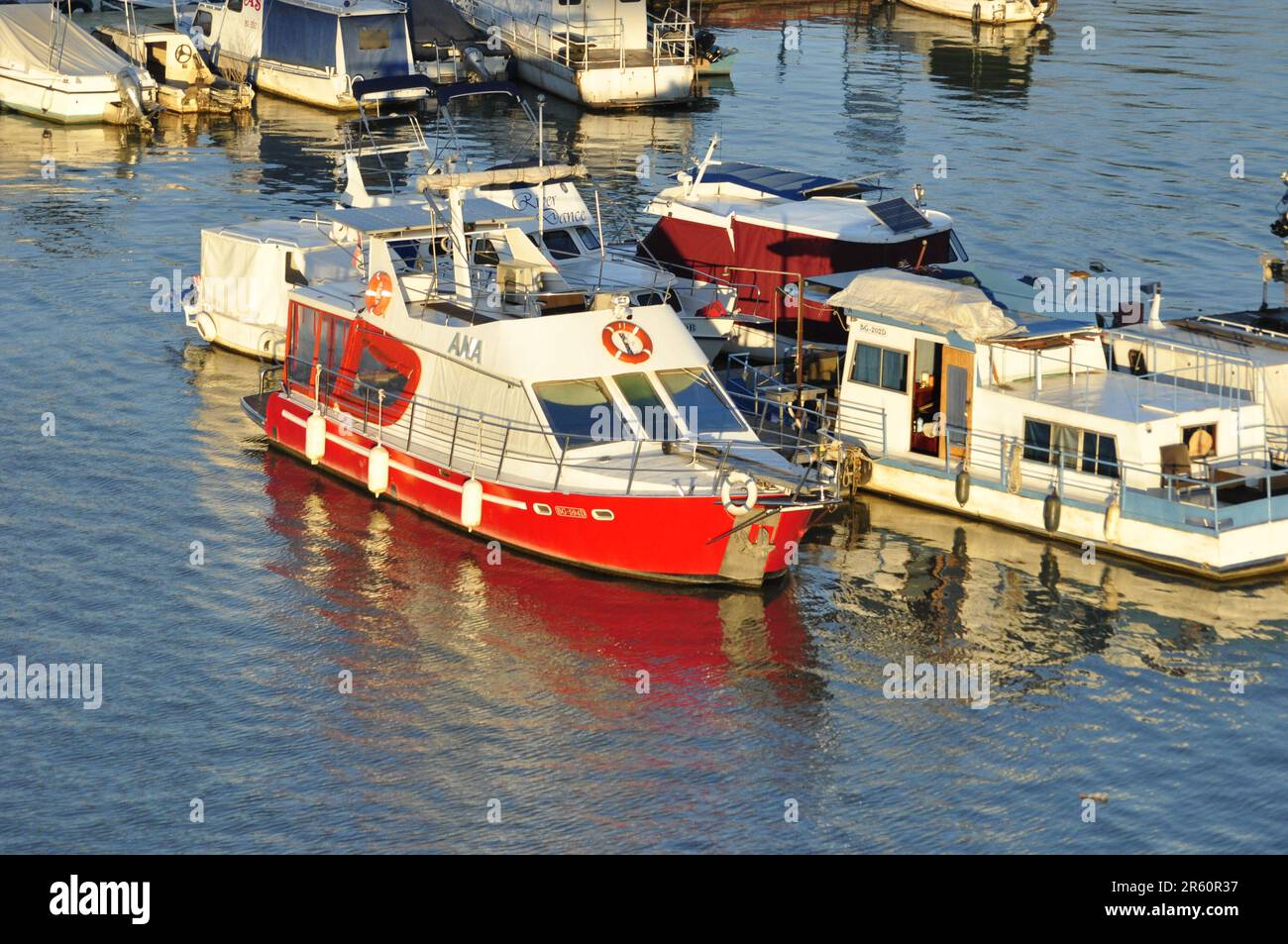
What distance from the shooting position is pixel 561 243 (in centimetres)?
4112

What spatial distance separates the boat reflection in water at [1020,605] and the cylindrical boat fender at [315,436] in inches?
358

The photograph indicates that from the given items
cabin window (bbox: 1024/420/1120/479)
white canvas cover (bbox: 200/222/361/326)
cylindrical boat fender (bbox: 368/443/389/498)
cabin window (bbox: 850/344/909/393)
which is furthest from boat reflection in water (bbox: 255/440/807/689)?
white canvas cover (bbox: 200/222/361/326)

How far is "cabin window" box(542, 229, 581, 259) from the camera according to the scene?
40969 millimetres

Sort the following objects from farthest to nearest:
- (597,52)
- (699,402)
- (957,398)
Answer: (597,52), (957,398), (699,402)

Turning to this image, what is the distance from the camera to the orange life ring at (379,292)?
Result: 3356 centimetres

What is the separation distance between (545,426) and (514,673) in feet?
15.8

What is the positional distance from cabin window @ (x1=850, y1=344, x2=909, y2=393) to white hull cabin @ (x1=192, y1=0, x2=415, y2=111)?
123 feet

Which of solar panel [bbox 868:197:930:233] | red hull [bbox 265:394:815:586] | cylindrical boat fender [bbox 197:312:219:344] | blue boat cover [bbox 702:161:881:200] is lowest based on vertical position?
red hull [bbox 265:394:815:586]

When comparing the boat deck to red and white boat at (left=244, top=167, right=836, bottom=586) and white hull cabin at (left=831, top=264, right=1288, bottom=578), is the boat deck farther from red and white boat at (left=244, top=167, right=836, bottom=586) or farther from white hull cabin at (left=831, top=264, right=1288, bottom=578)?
red and white boat at (left=244, top=167, right=836, bottom=586)

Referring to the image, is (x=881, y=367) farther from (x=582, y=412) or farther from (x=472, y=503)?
(x=472, y=503)

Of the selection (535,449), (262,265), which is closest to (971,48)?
(262,265)

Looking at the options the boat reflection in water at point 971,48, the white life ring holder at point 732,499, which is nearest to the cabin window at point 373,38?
the boat reflection in water at point 971,48

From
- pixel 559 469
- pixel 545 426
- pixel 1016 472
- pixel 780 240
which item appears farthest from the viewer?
pixel 780 240

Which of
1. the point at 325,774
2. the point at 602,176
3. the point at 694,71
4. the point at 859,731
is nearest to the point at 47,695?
the point at 325,774
